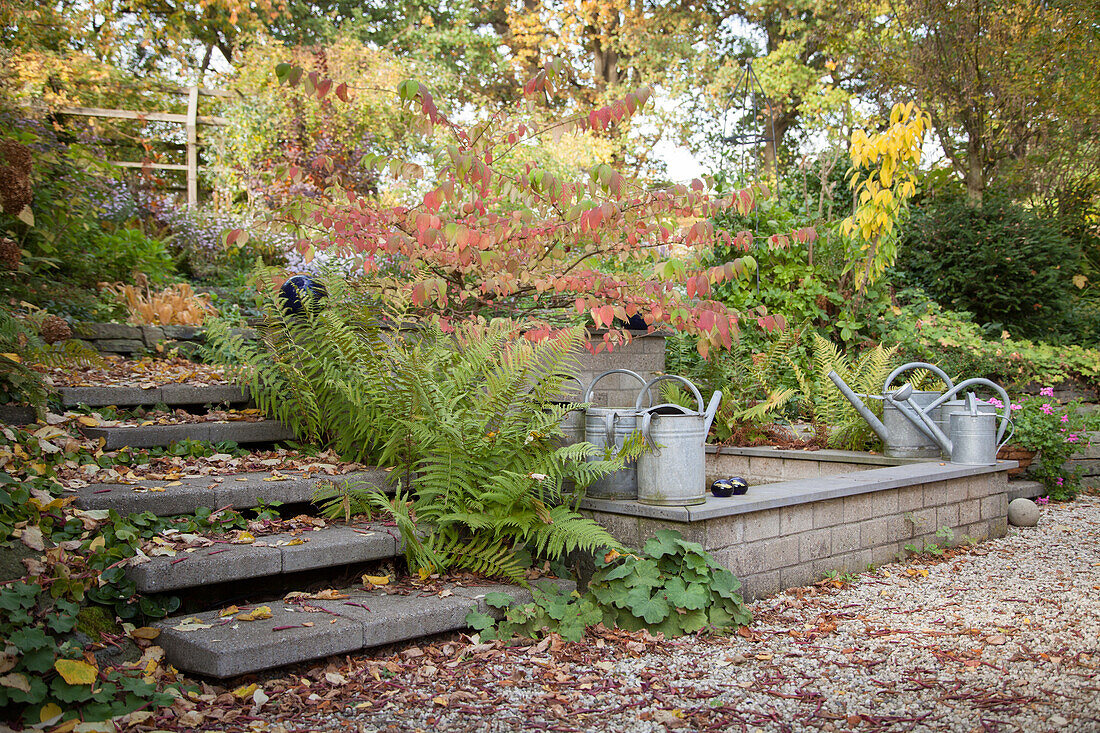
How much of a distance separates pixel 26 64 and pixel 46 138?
441 cm

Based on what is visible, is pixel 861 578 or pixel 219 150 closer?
pixel 861 578

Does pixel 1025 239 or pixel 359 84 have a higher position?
pixel 359 84

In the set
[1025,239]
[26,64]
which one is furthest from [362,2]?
[1025,239]

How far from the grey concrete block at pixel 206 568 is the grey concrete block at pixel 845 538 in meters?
2.42

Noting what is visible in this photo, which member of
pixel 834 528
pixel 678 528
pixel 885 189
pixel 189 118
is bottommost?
pixel 834 528

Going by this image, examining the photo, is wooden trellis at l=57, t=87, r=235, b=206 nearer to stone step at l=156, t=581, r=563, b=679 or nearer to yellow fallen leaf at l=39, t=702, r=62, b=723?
stone step at l=156, t=581, r=563, b=679

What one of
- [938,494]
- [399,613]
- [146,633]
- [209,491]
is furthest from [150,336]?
[938,494]

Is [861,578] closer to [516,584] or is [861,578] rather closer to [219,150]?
[516,584]

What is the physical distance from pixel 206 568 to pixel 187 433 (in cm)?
137

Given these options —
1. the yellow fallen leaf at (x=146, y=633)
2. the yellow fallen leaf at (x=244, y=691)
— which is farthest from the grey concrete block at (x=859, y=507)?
the yellow fallen leaf at (x=146, y=633)

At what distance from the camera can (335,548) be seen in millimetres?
2828

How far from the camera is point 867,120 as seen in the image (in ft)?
39.9

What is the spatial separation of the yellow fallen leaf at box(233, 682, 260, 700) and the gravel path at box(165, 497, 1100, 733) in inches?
2.6

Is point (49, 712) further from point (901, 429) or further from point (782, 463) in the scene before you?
point (901, 429)
